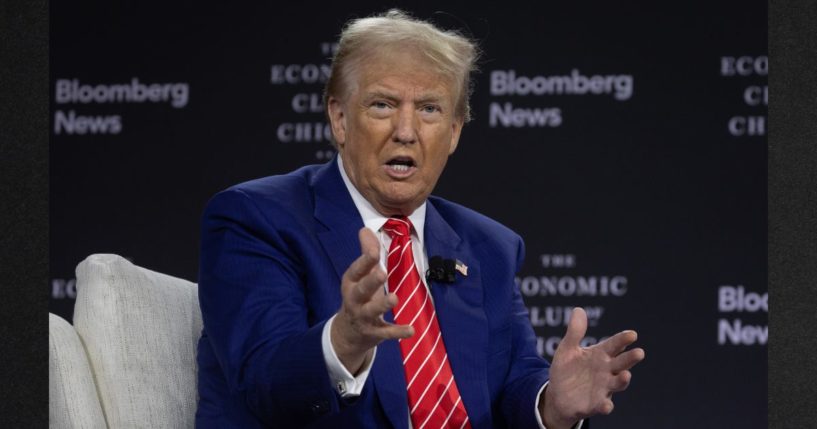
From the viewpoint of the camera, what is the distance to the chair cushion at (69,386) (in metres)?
2.13

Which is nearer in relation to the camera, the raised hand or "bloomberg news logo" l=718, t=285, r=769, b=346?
the raised hand

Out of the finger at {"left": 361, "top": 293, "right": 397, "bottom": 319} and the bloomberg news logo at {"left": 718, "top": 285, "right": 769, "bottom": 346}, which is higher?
the finger at {"left": 361, "top": 293, "right": 397, "bottom": 319}

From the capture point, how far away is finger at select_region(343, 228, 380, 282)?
1.62m

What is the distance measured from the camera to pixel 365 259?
1.62 metres

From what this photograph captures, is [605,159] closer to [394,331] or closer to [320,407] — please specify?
[320,407]

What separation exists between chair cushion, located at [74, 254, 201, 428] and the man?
7 centimetres

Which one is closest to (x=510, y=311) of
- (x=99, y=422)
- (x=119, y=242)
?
(x=99, y=422)

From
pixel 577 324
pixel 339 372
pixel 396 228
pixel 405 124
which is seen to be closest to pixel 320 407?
pixel 339 372

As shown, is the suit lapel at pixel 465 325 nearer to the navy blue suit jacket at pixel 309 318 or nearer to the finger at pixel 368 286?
the navy blue suit jacket at pixel 309 318

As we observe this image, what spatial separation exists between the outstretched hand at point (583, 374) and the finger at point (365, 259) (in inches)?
20.2

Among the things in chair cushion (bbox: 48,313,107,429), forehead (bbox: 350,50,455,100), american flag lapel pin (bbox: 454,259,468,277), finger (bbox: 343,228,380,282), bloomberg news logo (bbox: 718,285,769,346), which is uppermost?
forehead (bbox: 350,50,455,100)

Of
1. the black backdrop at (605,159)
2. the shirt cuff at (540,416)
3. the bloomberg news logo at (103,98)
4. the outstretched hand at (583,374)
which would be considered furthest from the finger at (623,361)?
the bloomberg news logo at (103,98)

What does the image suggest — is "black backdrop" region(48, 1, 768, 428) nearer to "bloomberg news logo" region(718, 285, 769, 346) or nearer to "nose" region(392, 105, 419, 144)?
"bloomberg news logo" region(718, 285, 769, 346)

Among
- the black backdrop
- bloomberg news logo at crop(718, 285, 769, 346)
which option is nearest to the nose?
the black backdrop
